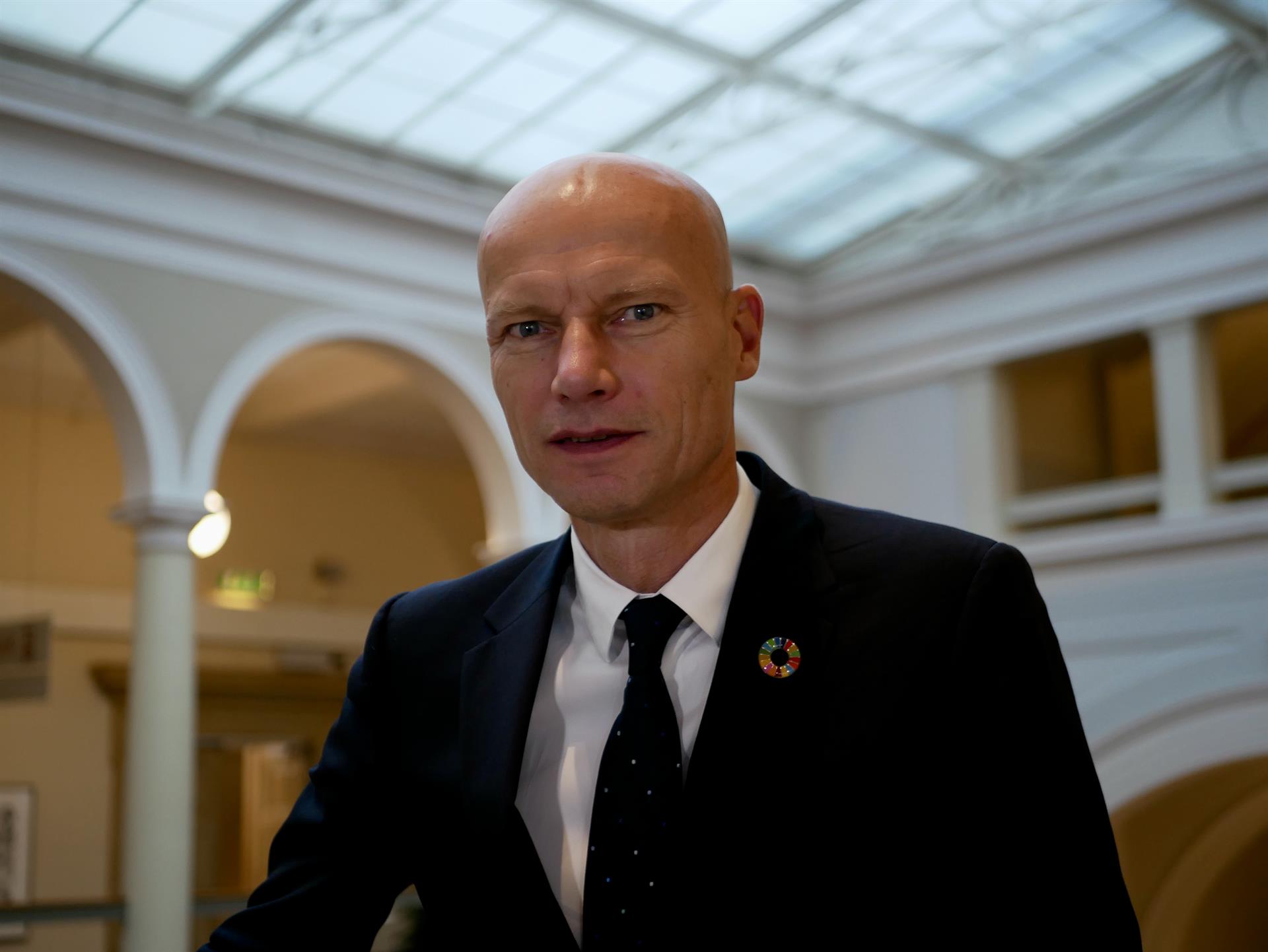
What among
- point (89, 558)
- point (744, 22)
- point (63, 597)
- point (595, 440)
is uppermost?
point (744, 22)

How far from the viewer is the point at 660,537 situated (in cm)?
133

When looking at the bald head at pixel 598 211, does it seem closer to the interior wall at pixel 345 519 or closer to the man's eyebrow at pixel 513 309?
the man's eyebrow at pixel 513 309

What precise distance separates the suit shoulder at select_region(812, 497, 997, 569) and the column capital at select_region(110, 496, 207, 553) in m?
7.16

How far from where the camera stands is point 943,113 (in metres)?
10.1

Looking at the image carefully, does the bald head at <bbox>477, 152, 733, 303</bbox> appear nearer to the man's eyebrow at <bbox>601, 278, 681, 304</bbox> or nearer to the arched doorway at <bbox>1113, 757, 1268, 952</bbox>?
the man's eyebrow at <bbox>601, 278, 681, 304</bbox>

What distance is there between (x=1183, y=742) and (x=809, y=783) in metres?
8.95

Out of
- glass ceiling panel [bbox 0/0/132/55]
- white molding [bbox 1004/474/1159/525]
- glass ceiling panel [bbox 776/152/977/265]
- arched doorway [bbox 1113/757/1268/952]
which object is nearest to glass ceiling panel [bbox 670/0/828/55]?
glass ceiling panel [bbox 776/152/977/265]

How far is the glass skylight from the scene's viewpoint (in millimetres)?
7762

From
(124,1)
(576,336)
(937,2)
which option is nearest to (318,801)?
(576,336)

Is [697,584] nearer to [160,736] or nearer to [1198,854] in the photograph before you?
[160,736]

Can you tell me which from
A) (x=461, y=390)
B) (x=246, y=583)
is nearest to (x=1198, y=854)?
(x=461, y=390)

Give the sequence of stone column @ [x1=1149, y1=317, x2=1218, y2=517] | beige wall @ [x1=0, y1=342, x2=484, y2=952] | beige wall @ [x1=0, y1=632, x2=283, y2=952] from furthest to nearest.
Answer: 1. beige wall @ [x1=0, y1=342, x2=484, y2=952]
2. beige wall @ [x1=0, y1=632, x2=283, y2=952]
3. stone column @ [x1=1149, y1=317, x2=1218, y2=517]

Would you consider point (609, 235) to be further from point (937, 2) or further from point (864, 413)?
point (864, 413)

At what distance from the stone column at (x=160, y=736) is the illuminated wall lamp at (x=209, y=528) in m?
0.15
